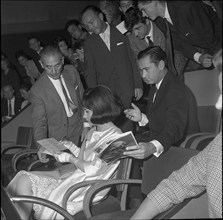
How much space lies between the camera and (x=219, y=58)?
0.93 metres

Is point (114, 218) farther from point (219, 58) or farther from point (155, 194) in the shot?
point (219, 58)

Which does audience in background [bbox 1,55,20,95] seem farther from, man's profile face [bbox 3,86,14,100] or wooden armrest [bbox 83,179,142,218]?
wooden armrest [bbox 83,179,142,218]

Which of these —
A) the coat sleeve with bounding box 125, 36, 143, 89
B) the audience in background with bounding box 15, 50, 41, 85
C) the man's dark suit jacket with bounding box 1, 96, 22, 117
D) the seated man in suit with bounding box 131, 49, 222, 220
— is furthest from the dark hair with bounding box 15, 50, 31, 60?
the seated man in suit with bounding box 131, 49, 222, 220

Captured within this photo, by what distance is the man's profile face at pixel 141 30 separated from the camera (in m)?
2.16

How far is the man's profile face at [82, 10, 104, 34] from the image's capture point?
7.44ft

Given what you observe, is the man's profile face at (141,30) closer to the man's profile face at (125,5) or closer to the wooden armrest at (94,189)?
the man's profile face at (125,5)

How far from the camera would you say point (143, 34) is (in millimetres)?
2172

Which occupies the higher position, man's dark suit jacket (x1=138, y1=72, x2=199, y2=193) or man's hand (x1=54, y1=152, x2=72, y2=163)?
man's dark suit jacket (x1=138, y1=72, x2=199, y2=193)

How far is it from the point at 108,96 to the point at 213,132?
1.73 feet

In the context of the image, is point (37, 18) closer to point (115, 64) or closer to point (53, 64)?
point (53, 64)

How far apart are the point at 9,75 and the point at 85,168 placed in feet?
4.51

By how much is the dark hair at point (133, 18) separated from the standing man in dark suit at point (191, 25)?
13 centimetres

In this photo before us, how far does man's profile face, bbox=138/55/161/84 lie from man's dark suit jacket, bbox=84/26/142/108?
1.43 feet

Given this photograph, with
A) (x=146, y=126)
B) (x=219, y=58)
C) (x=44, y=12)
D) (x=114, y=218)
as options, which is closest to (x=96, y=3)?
(x=44, y=12)
